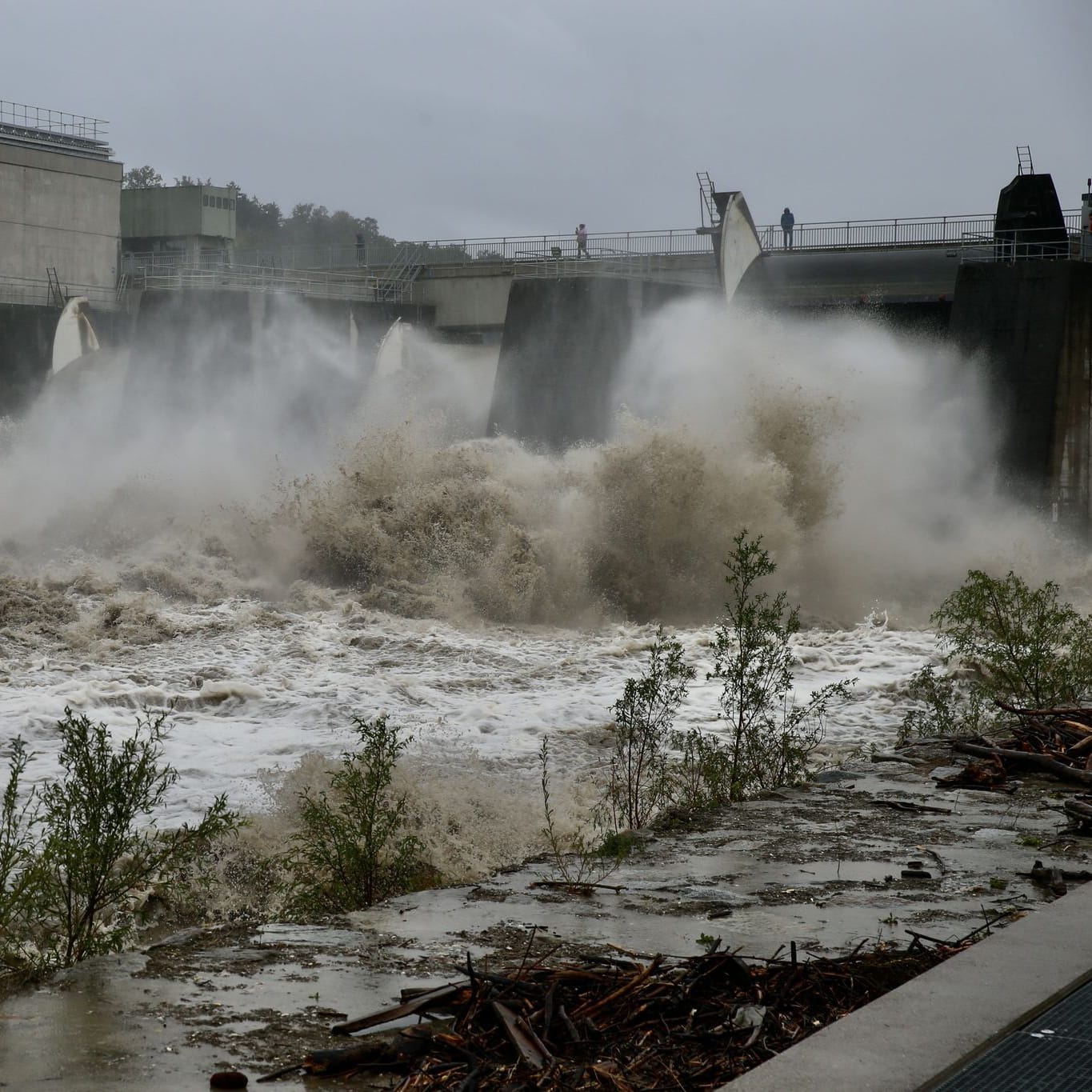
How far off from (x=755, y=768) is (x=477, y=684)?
27.3 feet

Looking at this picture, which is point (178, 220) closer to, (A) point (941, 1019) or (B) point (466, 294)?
(B) point (466, 294)

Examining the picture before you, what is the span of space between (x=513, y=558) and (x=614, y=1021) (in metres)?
19.0

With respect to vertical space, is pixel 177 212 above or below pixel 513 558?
above

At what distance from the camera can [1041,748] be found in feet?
27.2

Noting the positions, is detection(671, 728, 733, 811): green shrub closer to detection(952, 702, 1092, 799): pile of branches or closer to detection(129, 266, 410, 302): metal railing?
detection(952, 702, 1092, 799): pile of branches

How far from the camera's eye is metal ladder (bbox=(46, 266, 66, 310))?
48844 millimetres

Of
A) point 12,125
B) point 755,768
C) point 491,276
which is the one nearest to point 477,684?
point 755,768

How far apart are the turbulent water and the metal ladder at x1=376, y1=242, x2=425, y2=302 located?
25.2ft

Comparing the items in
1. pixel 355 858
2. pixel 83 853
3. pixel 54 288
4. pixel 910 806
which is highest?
pixel 54 288

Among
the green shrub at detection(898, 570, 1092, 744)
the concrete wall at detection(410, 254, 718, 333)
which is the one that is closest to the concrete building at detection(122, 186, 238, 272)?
the concrete wall at detection(410, 254, 718, 333)

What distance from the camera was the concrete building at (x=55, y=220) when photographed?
160ft

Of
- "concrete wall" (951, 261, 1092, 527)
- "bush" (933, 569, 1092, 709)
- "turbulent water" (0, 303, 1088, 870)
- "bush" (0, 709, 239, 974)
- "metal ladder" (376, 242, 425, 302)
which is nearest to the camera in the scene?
"bush" (0, 709, 239, 974)

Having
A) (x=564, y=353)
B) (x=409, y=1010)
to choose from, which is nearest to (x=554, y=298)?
(x=564, y=353)

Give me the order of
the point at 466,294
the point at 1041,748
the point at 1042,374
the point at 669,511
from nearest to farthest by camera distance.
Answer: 1. the point at 1041,748
2. the point at 669,511
3. the point at 1042,374
4. the point at 466,294
